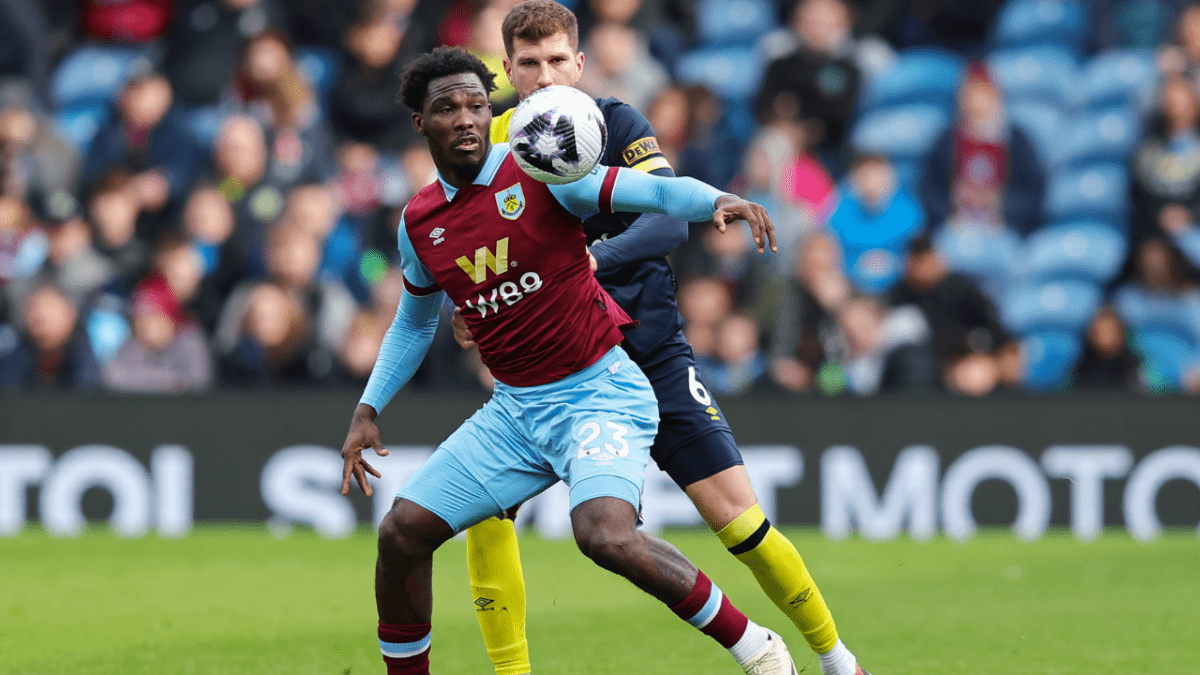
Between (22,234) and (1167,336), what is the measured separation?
8.61 metres

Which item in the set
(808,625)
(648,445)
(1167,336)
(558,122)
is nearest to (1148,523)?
(1167,336)

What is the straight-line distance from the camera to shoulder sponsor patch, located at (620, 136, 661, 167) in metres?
5.05

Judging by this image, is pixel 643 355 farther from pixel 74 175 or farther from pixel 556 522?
pixel 74 175

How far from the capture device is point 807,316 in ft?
35.0

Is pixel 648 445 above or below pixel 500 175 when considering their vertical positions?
below

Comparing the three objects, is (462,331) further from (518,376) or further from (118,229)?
(118,229)

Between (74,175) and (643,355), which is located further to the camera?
(74,175)

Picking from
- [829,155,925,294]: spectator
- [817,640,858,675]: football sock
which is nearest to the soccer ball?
[817,640,858,675]: football sock

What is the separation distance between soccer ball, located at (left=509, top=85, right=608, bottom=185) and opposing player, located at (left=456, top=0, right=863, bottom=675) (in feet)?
2.01

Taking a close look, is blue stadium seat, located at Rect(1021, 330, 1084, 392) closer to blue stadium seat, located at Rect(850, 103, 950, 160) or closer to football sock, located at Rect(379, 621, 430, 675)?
blue stadium seat, located at Rect(850, 103, 950, 160)

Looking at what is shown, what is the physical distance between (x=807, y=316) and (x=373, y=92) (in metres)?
4.03

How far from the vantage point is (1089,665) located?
235 inches

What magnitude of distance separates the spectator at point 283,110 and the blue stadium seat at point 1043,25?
595 centimetres

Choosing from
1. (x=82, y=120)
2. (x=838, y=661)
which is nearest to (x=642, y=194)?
(x=838, y=661)
